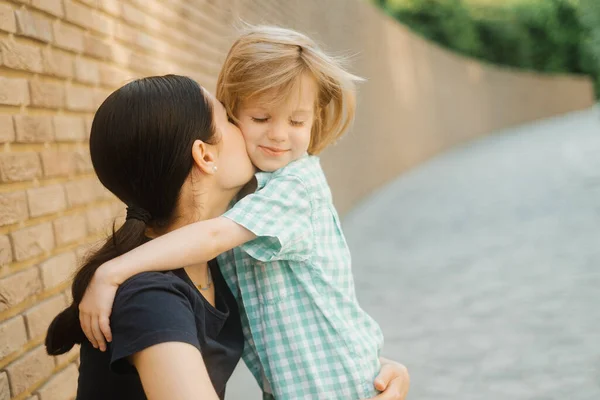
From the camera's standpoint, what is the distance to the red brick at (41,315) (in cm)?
287

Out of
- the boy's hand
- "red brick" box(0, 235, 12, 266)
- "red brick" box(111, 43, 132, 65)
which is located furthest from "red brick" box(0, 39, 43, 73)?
the boy's hand

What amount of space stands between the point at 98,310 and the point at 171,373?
0.86 feet

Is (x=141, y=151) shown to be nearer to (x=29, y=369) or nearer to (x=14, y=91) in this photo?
(x=14, y=91)

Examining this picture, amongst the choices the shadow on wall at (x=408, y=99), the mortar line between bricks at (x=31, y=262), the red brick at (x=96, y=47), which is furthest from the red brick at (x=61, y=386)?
the shadow on wall at (x=408, y=99)

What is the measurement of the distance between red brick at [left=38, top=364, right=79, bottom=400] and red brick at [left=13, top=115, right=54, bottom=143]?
0.90 meters

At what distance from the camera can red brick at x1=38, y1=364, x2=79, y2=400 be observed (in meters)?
3.03

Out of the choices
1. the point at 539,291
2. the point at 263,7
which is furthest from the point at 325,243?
the point at 263,7

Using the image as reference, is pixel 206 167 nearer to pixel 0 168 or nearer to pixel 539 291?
pixel 0 168

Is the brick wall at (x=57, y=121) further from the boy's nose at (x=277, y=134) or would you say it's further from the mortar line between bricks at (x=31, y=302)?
the boy's nose at (x=277, y=134)

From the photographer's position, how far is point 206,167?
1973 millimetres

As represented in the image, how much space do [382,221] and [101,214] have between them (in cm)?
710

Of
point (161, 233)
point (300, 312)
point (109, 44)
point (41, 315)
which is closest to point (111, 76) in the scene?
point (109, 44)

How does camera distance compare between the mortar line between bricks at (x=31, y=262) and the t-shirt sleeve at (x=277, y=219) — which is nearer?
the t-shirt sleeve at (x=277, y=219)

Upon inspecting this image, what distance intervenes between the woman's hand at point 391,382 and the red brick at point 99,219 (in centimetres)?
169
